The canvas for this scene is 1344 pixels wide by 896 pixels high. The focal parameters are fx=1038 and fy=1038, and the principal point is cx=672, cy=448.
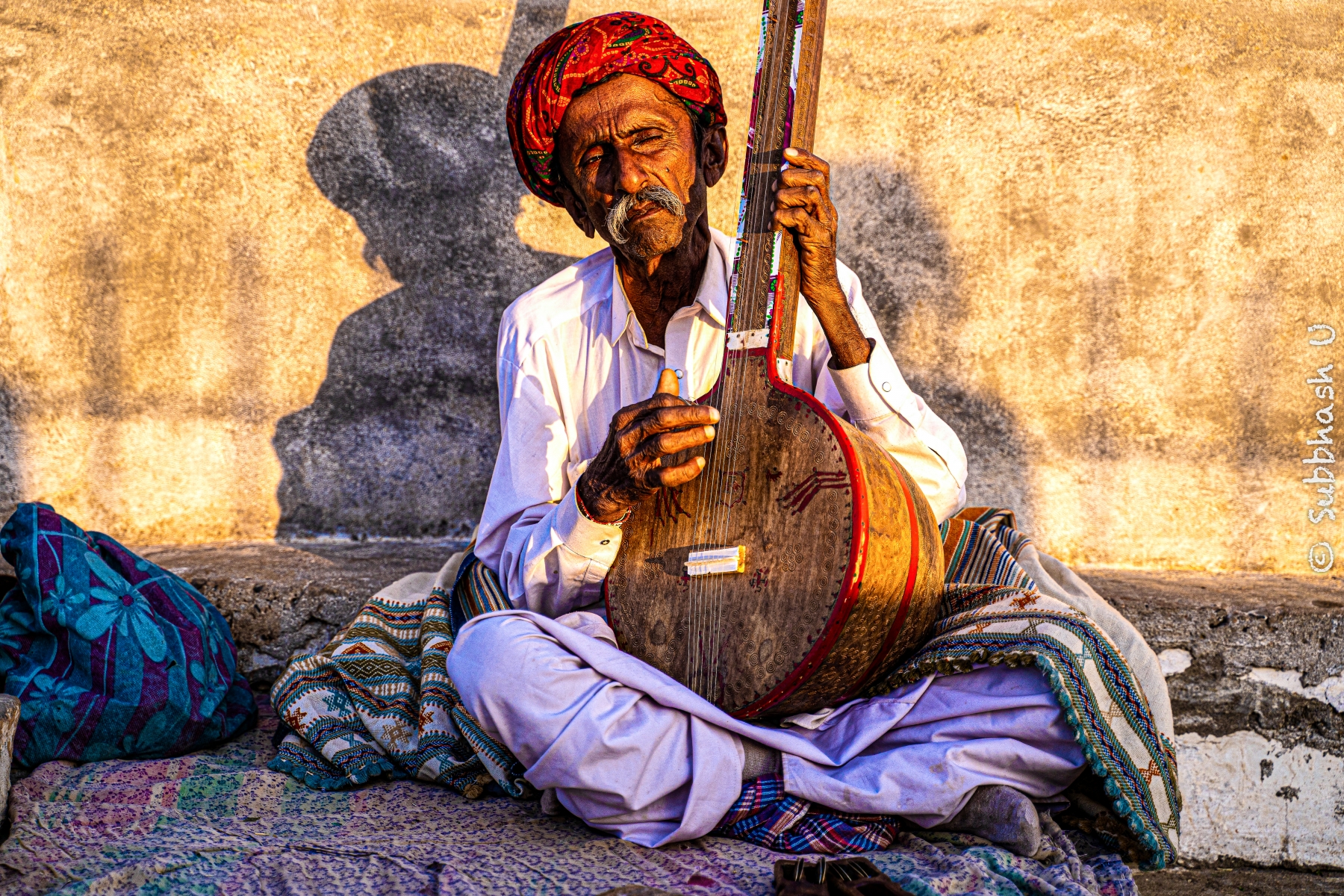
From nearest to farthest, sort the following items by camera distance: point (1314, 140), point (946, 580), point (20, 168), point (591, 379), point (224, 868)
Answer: point (224, 868) < point (946, 580) < point (591, 379) < point (1314, 140) < point (20, 168)

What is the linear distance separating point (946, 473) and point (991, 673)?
17.3 inches

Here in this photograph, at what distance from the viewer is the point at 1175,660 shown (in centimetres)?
267

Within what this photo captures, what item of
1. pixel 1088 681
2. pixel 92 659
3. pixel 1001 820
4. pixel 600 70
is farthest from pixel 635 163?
pixel 92 659

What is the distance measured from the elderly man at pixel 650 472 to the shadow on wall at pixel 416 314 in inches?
31.1

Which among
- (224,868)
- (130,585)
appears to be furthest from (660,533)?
(130,585)

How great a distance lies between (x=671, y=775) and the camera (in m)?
1.80

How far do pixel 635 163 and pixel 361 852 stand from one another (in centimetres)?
149

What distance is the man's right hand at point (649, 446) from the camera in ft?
5.99

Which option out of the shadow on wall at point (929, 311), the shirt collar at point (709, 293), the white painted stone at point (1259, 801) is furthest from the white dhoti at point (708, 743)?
the shadow on wall at point (929, 311)

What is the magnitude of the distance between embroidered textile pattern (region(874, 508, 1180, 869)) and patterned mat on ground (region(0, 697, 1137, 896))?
0.13m

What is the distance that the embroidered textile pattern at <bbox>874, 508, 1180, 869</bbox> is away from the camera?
179cm

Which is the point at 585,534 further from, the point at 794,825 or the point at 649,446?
the point at 794,825

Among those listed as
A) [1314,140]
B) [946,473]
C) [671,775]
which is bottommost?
[671,775]

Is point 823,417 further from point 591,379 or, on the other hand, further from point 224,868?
point 224,868
